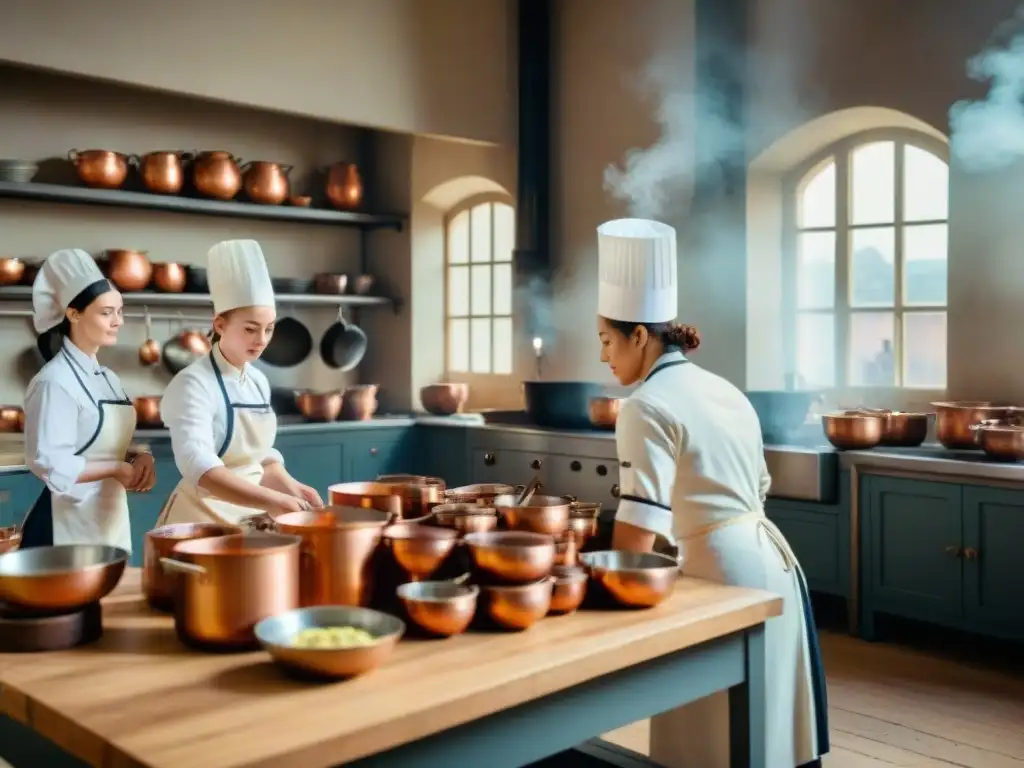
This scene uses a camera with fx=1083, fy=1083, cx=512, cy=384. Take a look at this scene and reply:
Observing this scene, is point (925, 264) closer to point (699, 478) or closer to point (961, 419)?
point (961, 419)

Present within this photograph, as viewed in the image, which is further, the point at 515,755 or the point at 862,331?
the point at 862,331

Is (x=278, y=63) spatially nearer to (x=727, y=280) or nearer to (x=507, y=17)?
(x=507, y=17)

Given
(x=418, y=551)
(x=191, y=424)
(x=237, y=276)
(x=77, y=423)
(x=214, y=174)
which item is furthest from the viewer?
(x=214, y=174)

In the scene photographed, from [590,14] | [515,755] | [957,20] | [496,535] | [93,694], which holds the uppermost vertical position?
[590,14]

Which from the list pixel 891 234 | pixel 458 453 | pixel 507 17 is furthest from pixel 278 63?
pixel 891 234

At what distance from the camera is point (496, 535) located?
6.64ft

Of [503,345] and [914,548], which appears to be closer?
[914,548]

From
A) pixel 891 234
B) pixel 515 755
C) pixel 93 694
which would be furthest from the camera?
pixel 891 234

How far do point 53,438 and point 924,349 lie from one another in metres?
3.90

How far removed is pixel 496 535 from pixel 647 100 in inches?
177

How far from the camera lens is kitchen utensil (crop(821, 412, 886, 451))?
15.2 ft

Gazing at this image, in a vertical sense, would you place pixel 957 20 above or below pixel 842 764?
above

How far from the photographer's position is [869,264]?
5391mm

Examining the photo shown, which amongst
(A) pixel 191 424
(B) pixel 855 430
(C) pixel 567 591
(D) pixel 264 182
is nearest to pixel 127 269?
(D) pixel 264 182
